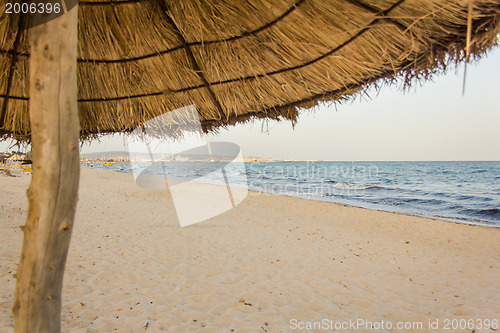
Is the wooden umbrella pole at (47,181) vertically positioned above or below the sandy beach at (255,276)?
above

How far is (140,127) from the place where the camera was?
91.8 inches

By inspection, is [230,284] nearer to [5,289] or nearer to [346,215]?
[5,289]

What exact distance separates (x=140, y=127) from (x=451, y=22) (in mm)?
2117

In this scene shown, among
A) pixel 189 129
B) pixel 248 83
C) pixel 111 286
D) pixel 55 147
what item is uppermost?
pixel 248 83

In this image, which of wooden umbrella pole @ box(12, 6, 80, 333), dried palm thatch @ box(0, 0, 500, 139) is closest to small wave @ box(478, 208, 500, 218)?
dried palm thatch @ box(0, 0, 500, 139)

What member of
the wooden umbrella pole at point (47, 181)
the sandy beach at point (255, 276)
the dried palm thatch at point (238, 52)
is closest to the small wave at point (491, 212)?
the sandy beach at point (255, 276)

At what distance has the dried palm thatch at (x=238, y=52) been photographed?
4.03ft

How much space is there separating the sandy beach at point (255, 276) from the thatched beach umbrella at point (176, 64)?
5.35ft

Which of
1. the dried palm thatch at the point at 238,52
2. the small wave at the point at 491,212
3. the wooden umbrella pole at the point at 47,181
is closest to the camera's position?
the wooden umbrella pole at the point at 47,181

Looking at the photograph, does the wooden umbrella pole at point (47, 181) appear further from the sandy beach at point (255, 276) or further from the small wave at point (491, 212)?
the small wave at point (491, 212)

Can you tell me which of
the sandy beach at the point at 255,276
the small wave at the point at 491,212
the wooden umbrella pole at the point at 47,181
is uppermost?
the wooden umbrella pole at the point at 47,181

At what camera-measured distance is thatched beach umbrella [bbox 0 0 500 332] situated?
0.79 m

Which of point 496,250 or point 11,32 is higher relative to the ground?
point 11,32

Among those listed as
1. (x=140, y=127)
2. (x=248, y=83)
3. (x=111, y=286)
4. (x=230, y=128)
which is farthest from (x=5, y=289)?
(x=248, y=83)
